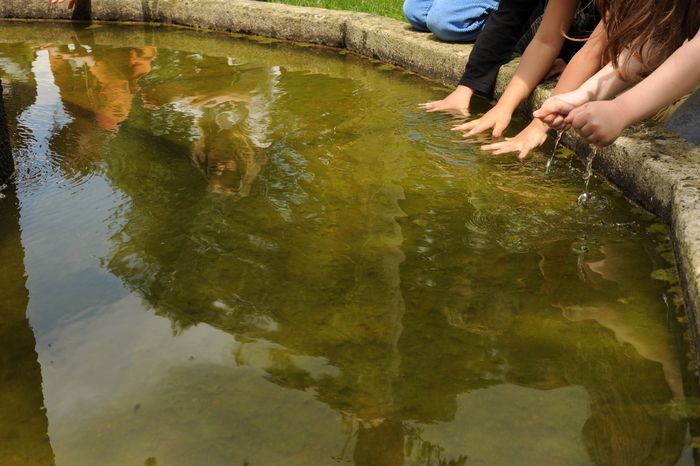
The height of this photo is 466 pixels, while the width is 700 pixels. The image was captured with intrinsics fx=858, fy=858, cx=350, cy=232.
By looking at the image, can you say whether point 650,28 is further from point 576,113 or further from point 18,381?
point 18,381

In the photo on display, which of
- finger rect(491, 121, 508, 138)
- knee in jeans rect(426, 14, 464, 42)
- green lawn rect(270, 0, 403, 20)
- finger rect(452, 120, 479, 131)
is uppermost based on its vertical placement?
knee in jeans rect(426, 14, 464, 42)

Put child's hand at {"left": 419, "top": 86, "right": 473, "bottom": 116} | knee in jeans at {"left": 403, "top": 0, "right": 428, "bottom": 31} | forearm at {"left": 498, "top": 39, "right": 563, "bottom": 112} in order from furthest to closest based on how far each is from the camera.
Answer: knee in jeans at {"left": 403, "top": 0, "right": 428, "bottom": 31} → child's hand at {"left": 419, "top": 86, "right": 473, "bottom": 116} → forearm at {"left": 498, "top": 39, "right": 563, "bottom": 112}

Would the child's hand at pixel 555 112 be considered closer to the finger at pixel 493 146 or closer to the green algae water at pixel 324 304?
the green algae water at pixel 324 304

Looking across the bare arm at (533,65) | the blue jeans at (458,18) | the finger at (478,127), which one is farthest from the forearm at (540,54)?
the blue jeans at (458,18)

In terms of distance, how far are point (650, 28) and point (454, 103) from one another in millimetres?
1088

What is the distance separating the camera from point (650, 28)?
2.53 m

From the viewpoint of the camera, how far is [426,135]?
3098 mm

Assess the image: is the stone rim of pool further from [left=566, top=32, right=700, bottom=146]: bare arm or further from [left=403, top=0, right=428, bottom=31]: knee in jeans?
[left=566, top=32, right=700, bottom=146]: bare arm

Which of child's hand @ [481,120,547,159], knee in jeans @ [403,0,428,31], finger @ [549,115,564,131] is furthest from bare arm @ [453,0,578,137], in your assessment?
knee in jeans @ [403,0,428,31]

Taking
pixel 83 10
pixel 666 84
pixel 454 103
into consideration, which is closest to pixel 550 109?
pixel 666 84

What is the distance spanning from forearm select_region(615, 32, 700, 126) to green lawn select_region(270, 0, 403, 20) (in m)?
2.70

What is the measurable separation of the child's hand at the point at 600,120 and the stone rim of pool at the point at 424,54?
0.21 m

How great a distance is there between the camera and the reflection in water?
144 cm

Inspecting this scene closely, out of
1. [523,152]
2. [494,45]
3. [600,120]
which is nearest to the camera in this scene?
[600,120]
